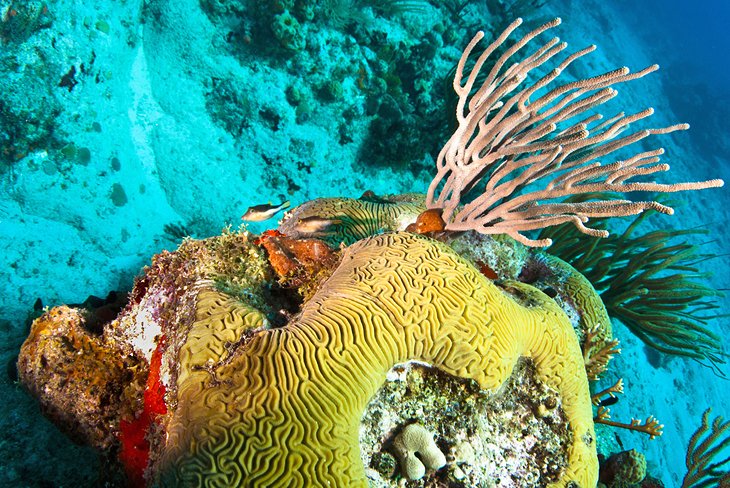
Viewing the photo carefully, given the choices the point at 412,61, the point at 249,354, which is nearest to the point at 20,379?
the point at 249,354

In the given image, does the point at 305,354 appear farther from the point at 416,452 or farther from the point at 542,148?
the point at 542,148

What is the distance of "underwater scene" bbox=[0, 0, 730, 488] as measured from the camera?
2.29m

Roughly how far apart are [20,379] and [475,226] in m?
4.05

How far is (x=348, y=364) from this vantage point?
2232 mm

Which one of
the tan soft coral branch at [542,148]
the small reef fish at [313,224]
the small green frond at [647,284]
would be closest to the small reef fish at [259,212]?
the small reef fish at [313,224]

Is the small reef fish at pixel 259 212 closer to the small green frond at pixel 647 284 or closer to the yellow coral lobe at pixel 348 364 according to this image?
the yellow coral lobe at pixel 348 364

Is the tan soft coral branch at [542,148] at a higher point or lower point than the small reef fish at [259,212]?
higher

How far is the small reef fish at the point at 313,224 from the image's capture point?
3762 mm

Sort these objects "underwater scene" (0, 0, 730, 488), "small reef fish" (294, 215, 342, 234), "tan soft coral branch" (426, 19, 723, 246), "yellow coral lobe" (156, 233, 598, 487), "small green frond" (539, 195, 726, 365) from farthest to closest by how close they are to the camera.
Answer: "small green frond" (539, 195, 726, 365) → "small reef fish" (294, 215, 342, 234) → "tan soft coral branch" (426, 19, 723, 246) → "underwater scene" (0, 0, 730, 488) → "yellow coral lobe" (156, 233, 598, 487)

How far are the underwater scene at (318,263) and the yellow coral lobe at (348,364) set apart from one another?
0.01 metres

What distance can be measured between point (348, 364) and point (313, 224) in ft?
6.10

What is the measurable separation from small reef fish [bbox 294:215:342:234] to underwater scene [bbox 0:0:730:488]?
0.07 ft

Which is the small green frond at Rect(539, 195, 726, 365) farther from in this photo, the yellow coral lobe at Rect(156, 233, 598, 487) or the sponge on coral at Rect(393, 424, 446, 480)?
the sponge on coral at Rect(393, 424, 446, 480)

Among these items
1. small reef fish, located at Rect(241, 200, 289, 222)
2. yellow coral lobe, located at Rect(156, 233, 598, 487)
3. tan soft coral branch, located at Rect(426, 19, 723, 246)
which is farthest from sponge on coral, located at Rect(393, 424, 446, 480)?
small reef fish, located at Rect(241, 200, 289, 222)
